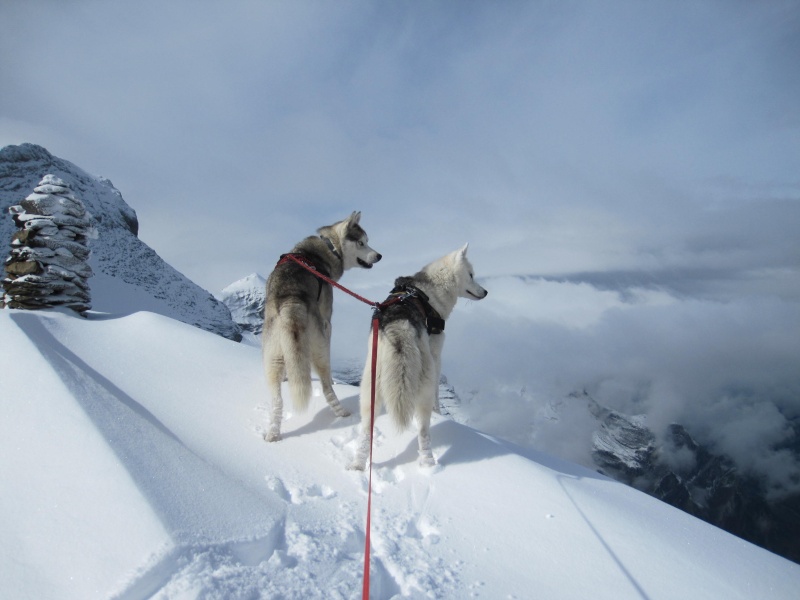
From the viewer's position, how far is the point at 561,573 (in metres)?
3.08

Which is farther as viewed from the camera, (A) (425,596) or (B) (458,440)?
(B) (458,440)

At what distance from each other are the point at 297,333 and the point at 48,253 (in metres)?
8.72

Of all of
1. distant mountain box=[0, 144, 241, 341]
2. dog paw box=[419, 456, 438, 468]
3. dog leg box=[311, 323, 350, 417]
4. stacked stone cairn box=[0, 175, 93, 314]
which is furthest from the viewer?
distant mountain box=[0, 144, 241, 341]

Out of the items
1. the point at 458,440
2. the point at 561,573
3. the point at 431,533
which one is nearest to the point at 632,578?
the point at 561,573

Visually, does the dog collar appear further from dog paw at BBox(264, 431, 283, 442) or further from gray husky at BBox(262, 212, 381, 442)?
dog paw at BBox(264, 431, 283, 442)

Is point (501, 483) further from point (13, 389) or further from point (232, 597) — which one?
point (13, 389)

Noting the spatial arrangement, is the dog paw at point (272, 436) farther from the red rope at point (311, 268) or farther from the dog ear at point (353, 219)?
the dog ear at point (353, 219)

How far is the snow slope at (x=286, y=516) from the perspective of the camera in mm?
2359

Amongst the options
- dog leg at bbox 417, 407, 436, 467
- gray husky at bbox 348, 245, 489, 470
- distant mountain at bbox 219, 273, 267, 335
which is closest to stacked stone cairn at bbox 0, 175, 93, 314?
gray husky at bbox 348, 245, 489, 470

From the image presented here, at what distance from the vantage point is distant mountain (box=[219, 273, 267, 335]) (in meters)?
97.9

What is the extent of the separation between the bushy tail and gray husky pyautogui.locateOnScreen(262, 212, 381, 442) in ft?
3.28

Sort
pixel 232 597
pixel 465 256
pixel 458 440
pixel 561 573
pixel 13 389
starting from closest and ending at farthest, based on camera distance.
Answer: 1. pixel 232 597
2. pixel 561 573
3. pixel 13 389
4. pixel 458 440
5. pixel 465 256

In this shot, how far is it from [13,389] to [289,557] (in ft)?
11.0

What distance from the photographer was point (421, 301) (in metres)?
5.63
